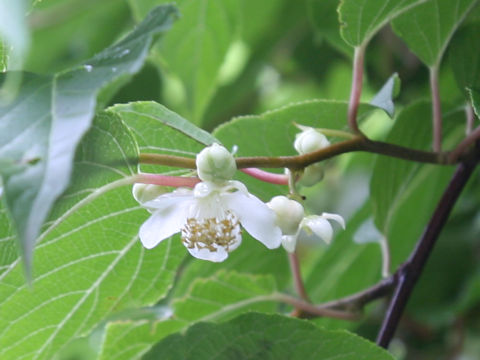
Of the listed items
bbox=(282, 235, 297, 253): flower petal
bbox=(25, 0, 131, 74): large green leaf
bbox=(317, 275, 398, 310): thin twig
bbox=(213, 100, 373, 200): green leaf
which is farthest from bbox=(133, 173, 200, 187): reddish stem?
bbox=(25, 0, 131, 74): large green leaf

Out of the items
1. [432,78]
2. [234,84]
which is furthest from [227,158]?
[234,84]

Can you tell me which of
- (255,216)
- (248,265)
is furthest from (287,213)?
(248,265)

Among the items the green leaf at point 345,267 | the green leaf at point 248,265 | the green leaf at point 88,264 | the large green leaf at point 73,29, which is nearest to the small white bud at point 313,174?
the green leaf at point 88,264

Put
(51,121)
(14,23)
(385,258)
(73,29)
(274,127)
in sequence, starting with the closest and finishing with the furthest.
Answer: (14,23) → (51,121) → (274,127) → (385,258) → (73,29)

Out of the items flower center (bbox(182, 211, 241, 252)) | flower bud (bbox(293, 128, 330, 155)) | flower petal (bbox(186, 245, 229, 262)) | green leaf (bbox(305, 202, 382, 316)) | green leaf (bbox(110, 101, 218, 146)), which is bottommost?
green leaf (bbox(305, 202, 382, 316))

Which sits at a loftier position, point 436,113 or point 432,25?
point 432,25

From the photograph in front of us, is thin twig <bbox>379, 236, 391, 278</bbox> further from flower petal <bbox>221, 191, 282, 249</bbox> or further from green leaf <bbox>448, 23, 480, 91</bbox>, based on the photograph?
flower petal <bbox>221, 191, 282, 249</bbox>

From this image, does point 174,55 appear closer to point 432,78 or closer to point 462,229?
point 432,78

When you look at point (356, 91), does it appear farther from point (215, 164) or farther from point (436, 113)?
point (215, 164)
